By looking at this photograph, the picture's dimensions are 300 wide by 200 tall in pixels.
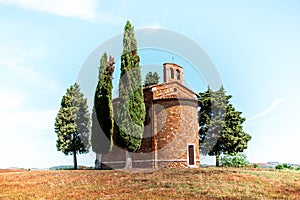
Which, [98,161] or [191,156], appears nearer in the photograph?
[191,156]

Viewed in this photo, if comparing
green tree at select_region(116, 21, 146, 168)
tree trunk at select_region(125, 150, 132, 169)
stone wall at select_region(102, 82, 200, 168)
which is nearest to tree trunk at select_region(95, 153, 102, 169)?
stone wall at select_region(102, 82, 200, 168)

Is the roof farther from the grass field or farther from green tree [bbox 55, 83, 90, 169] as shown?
green tree [bbox 55, 83, 90, 169]

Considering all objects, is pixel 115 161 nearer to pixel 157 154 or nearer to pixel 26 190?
pixel 157 154

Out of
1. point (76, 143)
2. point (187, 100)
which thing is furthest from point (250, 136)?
point (76, 143)

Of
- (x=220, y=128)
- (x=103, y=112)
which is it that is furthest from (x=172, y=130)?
(x=220, y=128)

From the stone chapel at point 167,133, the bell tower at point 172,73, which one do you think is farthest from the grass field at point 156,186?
the bell tower at point 172,73

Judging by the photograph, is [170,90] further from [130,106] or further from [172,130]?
[130,106]

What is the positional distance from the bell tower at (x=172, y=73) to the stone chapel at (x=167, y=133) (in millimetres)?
1346

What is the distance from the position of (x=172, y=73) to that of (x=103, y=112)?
25.3 feet

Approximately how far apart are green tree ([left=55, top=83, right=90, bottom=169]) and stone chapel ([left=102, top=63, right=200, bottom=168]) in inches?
435

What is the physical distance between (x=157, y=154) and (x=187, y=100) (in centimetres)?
550

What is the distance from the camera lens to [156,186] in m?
17.2

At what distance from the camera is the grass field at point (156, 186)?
15.6 metres

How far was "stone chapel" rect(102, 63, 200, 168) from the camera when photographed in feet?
89.0
